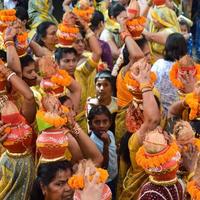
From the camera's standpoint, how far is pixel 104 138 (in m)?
3.95

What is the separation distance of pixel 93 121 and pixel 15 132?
0.91 meters

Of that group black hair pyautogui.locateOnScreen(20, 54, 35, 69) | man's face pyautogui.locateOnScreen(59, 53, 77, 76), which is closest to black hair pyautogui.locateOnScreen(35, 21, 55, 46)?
man's face pyautogui.locateOnScreen(59, 53, 77, 76)

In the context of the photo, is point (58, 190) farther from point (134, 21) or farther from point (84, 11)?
point (84, 11)

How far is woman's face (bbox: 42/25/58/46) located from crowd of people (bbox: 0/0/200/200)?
15 millimetres

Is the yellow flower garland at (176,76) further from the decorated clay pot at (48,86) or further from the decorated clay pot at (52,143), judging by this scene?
the decorated clay pot at (52,143)

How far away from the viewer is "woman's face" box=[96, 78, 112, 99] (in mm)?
4707

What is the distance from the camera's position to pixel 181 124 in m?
3.15

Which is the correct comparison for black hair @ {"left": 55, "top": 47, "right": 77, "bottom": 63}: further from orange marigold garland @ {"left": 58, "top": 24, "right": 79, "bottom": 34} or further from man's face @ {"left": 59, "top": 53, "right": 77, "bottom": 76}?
orange marigold garland @ {"left": 58, "top": 24, "right": 79, "bottom": 34}

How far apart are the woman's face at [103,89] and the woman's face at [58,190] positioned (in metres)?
1.67

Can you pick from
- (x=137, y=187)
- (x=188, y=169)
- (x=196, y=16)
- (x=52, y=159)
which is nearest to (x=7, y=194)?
(x=52, y=159)

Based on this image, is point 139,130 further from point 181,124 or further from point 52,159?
point 52,159

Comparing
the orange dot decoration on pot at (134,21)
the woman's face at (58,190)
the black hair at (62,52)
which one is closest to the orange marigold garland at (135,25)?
the orange dot decoration on pot at (134,21)

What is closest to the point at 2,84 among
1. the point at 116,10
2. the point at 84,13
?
the point at 84,13

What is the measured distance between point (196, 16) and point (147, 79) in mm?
5772
